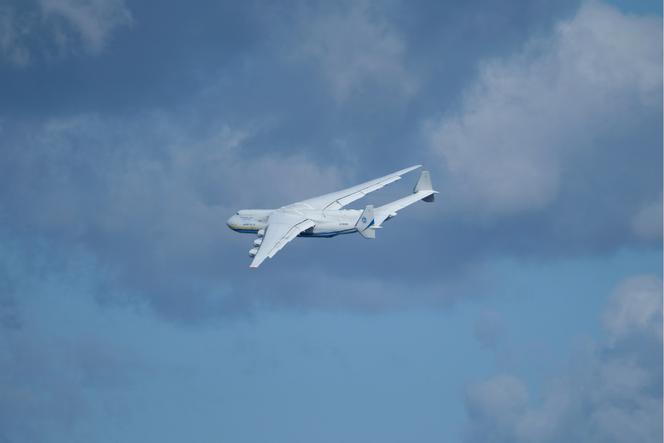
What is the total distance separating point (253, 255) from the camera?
630ft

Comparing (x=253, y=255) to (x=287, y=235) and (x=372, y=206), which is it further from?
(x=372, y=206)

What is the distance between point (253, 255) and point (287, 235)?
396 inches

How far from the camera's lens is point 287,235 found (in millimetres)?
198875

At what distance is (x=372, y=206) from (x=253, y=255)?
1043 inches

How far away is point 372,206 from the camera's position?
199625mm

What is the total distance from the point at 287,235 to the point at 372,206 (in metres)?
18.1

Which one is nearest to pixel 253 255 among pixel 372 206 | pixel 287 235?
pixel 287 235
